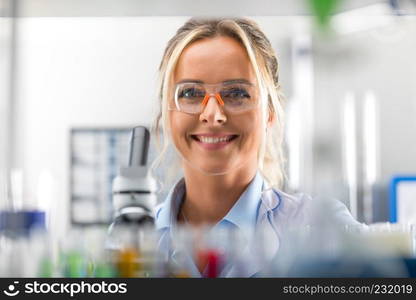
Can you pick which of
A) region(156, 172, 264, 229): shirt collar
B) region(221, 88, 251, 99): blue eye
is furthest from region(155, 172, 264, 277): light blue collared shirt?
region(221, 88, 251, 99): blue eye

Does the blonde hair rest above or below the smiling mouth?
above

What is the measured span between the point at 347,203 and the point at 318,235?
0.05m

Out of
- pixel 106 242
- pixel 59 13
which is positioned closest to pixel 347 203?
pixel 106 242

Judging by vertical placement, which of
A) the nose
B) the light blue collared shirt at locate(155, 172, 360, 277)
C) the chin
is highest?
the nose

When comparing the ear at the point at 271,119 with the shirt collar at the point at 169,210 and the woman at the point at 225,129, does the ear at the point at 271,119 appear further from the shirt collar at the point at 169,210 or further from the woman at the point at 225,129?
the shirt collar at the point at 169,210

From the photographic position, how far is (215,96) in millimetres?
837

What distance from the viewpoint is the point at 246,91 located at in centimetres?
85

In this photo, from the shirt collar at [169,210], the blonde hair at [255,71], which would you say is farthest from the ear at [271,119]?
the shirt collar at [169,210]

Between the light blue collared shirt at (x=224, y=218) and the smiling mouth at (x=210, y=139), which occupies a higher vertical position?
the smiling mouth at (x=210, y=139)

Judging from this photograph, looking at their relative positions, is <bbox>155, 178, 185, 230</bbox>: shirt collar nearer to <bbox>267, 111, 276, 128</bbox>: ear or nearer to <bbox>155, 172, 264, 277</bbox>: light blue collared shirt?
<bbox>155, 172, 264, 277</bbox>: light blue collared shirt

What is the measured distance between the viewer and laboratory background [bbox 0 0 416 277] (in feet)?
2.71

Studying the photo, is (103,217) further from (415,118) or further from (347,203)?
(415,118)

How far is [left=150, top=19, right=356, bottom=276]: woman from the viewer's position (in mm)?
835

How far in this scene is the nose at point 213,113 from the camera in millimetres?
836
